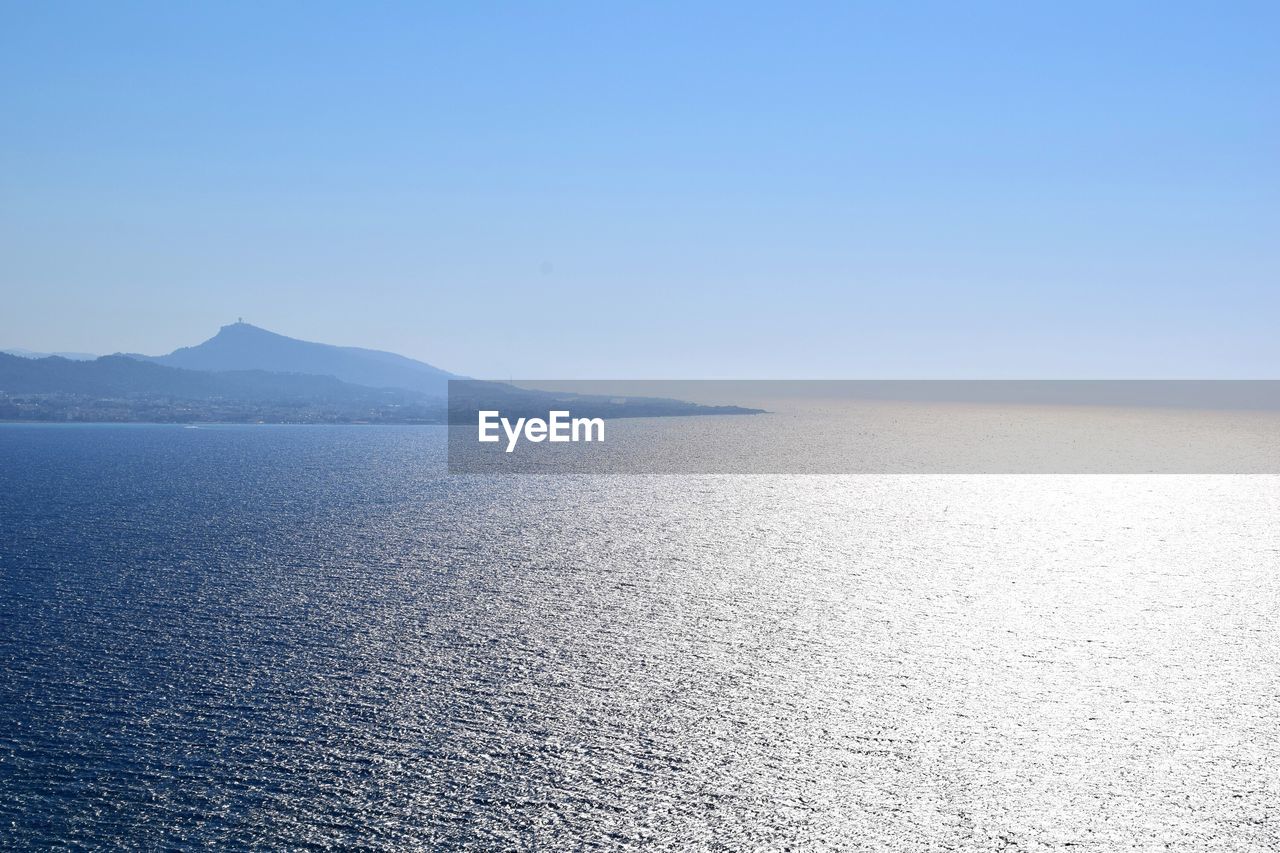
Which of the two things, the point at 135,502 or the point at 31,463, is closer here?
the point at 135,502

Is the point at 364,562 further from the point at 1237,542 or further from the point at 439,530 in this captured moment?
the point at 1237,542

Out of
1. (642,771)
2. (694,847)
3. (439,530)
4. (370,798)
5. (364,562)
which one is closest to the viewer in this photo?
(694,847)

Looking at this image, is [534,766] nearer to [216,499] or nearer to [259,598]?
[259,598]

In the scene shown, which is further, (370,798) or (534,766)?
(534,766)

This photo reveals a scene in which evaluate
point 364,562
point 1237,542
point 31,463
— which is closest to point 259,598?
point 364,562

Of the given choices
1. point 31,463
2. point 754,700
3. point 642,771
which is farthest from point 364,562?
point 31,463

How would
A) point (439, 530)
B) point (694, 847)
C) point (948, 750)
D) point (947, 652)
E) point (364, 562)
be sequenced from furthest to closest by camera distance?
1. point (439, 530)
2. point (364, 562)
3. point (947, 652)
4. point (948, 750)
5. point (694, 847)
